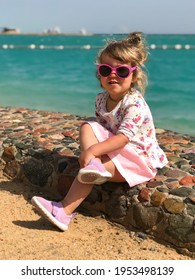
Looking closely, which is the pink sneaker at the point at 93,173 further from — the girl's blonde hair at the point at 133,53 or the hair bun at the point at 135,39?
the hair bun at the point at 135,39

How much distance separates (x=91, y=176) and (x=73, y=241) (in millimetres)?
422

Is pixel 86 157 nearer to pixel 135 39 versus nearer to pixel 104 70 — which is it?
pixel 104 70

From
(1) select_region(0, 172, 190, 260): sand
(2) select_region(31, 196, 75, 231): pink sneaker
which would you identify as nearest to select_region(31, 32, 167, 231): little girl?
(2) select_region(31, 196, 75, 231): pink sneaker

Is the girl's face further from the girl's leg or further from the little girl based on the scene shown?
the girl's leg

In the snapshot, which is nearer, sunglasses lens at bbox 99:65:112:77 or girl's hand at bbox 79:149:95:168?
girl's hand at bbox 79:149:95:168

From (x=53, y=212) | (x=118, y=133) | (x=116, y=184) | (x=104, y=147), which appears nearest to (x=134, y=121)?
(x=118, y=133)

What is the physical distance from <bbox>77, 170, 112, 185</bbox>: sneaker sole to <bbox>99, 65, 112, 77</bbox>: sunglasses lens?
0.65 metres

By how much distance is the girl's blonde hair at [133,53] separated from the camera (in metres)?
3.18

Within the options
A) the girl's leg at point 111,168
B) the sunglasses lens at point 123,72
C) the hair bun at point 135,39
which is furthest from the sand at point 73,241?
the hair bun at point 135,39

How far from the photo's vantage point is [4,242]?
2.98 meters

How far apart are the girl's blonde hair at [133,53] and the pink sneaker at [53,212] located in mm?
947

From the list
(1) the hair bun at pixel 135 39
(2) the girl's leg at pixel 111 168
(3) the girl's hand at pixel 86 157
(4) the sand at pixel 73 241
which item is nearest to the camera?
(4) the sand at pixel 73 241

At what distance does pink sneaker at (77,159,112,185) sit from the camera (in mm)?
2928

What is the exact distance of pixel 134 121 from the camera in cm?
315
